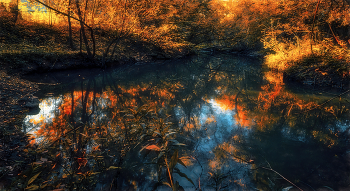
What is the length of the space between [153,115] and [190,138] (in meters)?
1.51

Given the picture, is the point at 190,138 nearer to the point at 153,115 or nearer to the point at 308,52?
the point at 153,115

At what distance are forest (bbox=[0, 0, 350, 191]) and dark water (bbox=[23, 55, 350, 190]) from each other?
1.4 inches

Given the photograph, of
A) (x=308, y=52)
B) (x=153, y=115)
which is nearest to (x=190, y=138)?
(x=153, y=115)

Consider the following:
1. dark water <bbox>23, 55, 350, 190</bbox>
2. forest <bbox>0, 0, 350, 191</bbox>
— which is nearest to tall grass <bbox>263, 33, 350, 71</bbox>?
forest <bbox>0, 0, 350, 191</bbox>

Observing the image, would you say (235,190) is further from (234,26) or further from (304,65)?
(234,26)

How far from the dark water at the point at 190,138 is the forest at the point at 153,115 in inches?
1.4

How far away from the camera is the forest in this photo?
156 inches

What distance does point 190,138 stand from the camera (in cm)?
581

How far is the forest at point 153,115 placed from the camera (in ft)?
13.0

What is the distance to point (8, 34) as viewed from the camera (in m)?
13.3

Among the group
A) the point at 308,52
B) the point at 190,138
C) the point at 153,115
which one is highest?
the point at 308,52

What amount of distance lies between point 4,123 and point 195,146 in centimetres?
486

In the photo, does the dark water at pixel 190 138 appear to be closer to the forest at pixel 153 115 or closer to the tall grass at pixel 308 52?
the forest at pixel 153 115

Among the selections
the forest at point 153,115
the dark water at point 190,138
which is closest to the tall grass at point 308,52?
the forest at point 153,115
